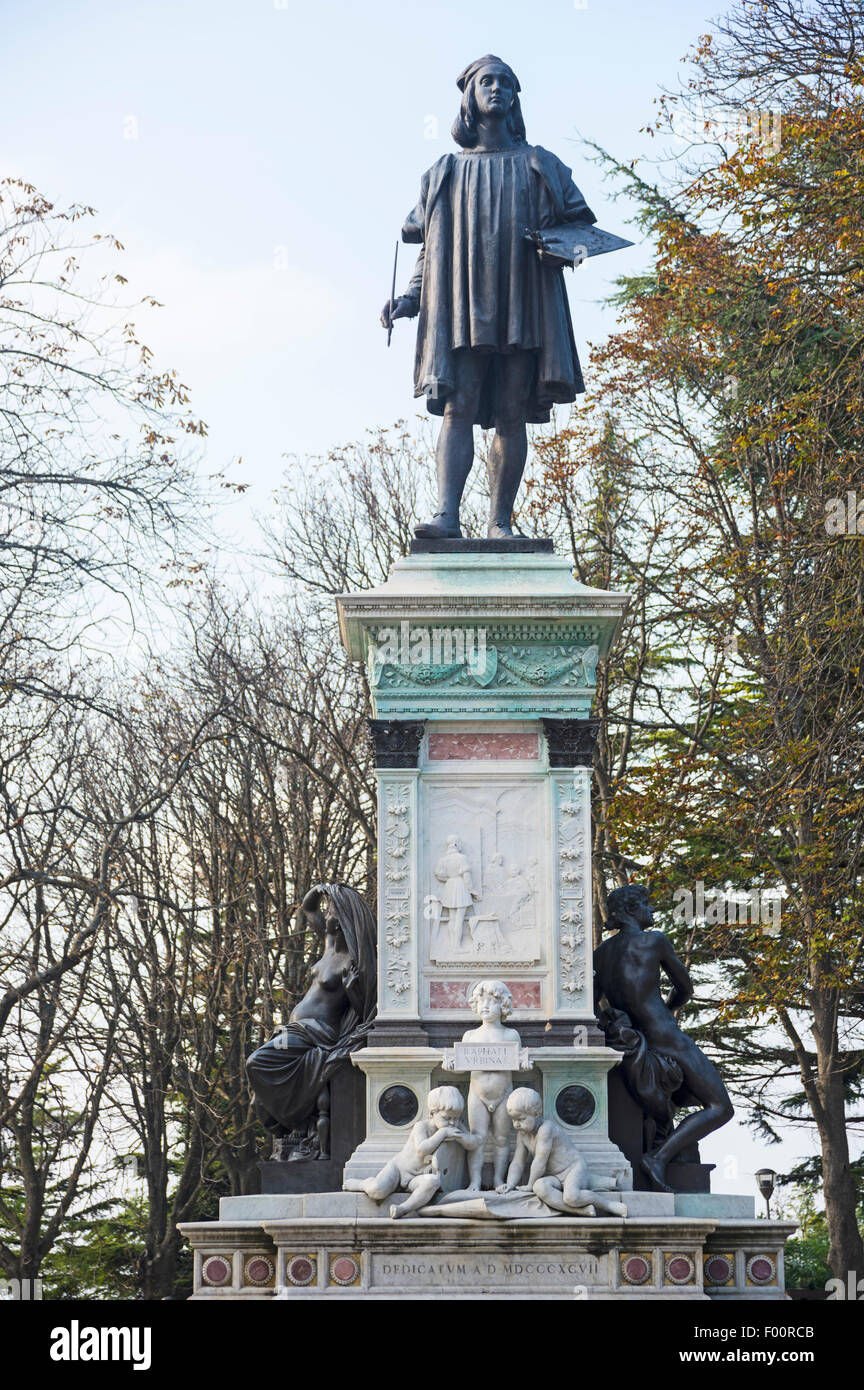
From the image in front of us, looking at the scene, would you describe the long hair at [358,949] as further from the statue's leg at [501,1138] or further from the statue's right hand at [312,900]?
the statue's leg at [501,1138]

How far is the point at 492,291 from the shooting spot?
14.2 metres

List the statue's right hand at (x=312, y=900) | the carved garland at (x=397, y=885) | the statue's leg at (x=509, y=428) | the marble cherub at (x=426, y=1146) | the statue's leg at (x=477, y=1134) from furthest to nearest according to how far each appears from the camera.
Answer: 1. the statue's leg at (x=509, y=428)
2. the statue's right hand at (x=312, y=900)
3. the carved garland at (x=397, y=885)
4. the statue's leg at (x=477, y=1134)
5. the marble cherub at (x=426, y=1146)

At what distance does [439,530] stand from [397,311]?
167 centimetres

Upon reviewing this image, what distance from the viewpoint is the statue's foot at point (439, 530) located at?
1382 centimetres

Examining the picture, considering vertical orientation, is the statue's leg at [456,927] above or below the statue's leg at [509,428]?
below

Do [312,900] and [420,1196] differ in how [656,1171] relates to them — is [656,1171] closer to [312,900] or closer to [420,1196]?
[420,1196]

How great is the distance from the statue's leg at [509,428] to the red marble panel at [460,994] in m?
3.23

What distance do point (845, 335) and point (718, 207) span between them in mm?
2077

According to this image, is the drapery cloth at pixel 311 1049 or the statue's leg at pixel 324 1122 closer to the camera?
the statue's leg at pixel 324 1122

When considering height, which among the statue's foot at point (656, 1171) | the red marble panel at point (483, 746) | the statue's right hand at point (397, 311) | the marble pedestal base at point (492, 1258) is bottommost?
the marble pedestal base at point (492, 1258)

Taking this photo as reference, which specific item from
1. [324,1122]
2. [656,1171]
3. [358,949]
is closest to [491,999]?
[358,949]

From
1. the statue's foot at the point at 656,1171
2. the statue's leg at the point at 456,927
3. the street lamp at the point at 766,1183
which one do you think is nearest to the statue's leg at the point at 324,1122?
the statue's leg at the point at 456,927

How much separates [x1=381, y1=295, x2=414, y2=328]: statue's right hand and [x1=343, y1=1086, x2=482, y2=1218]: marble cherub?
536 centimetres
